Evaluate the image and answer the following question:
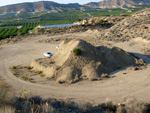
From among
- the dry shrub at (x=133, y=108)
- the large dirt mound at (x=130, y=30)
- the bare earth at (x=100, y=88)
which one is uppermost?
the large dirt mound at (x=130, y=30)

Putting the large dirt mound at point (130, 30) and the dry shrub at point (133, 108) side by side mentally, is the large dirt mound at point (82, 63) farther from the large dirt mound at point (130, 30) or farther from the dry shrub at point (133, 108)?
the large dirt mound at point (130, 30)

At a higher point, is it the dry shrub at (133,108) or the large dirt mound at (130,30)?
the large dirt mound at (130,30)

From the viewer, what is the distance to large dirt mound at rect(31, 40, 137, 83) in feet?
62.8

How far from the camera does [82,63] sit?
66.8 feet

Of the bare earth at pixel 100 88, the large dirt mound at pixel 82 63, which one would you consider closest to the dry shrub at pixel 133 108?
the bare earth at pixel 100 88

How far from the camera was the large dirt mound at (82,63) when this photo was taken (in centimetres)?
1913

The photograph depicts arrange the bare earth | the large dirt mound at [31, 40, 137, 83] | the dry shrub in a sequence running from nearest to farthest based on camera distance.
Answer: the dry shrub < the bare earth < the large dirt mound at [31, 40, 137, 83]

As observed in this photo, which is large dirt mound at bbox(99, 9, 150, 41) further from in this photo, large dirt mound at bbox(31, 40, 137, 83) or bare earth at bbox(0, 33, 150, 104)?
bare earth at bbox(0, 33, 150, 104)

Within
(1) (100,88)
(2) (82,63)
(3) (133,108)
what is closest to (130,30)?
(2) (82,63)

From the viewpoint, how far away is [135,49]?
32500mm

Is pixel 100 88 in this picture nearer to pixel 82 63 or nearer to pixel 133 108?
pixel 82 63

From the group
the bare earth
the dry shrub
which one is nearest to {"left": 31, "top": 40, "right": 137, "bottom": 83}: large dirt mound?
the bare earth

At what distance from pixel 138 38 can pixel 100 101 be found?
29637mm

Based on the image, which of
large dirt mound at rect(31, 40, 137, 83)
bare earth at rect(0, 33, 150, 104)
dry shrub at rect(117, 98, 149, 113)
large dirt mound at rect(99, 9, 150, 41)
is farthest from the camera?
large dirt mound at rect(99, 9, 150, 41)
